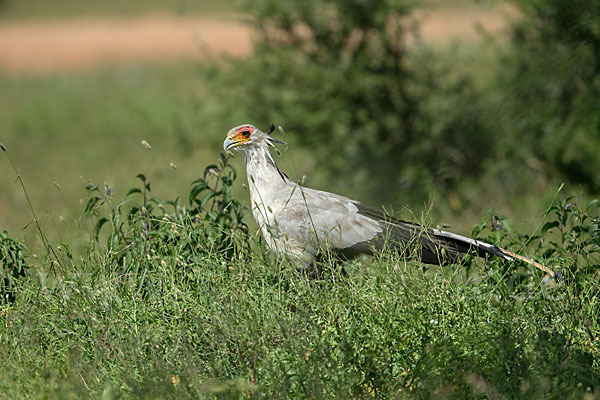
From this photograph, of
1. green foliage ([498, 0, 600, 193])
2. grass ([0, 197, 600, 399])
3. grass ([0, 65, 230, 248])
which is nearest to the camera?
grass ([0, 197, 600, 399])

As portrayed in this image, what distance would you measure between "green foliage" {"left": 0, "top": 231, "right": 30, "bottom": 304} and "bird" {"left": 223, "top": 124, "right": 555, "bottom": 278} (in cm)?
129

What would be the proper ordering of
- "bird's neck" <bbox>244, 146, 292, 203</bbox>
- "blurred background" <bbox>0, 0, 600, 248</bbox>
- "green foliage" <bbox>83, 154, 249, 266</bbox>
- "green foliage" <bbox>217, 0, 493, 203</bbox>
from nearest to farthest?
"green foliage" <bbox>83, 154, 249, 266</bbox> < "blurred background" <bbox>0, 0, 600, 248</bbox> < "bird's neck" <bbox>244, 146, 292, 203</bbox> < "green foliage" <bbox>217, 0, 493, 203</bbox>

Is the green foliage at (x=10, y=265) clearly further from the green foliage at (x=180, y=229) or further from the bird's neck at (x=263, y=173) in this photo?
the bird's neck at (x=263, y=173)

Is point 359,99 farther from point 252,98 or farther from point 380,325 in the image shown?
point 380,325

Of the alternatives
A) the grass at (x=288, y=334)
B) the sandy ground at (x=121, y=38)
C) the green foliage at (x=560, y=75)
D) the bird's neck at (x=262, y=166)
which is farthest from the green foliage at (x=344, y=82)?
the sandy ground at (x=121, y=38)

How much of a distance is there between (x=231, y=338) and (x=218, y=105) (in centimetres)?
670

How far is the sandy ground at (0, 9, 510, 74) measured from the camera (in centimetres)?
2850

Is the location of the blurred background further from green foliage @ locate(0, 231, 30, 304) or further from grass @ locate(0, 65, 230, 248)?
green foliage @ locate(0, 231, 30, 304)

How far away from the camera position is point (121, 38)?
34438mm

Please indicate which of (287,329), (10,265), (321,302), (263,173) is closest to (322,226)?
(263,173)

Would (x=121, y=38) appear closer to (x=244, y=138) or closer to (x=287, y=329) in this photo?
(x=244, y=138)

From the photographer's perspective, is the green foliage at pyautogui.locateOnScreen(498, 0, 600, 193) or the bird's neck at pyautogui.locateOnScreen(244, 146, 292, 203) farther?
the bird's neck at pyautogui.locateOnScreen(244, 146, 292, 203)

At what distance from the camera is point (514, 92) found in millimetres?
3924

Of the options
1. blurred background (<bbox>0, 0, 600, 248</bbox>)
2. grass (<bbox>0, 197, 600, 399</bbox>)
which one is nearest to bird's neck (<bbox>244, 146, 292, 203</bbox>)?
blurred background (<bbox>0, 0, 600, 248</bbox>)
